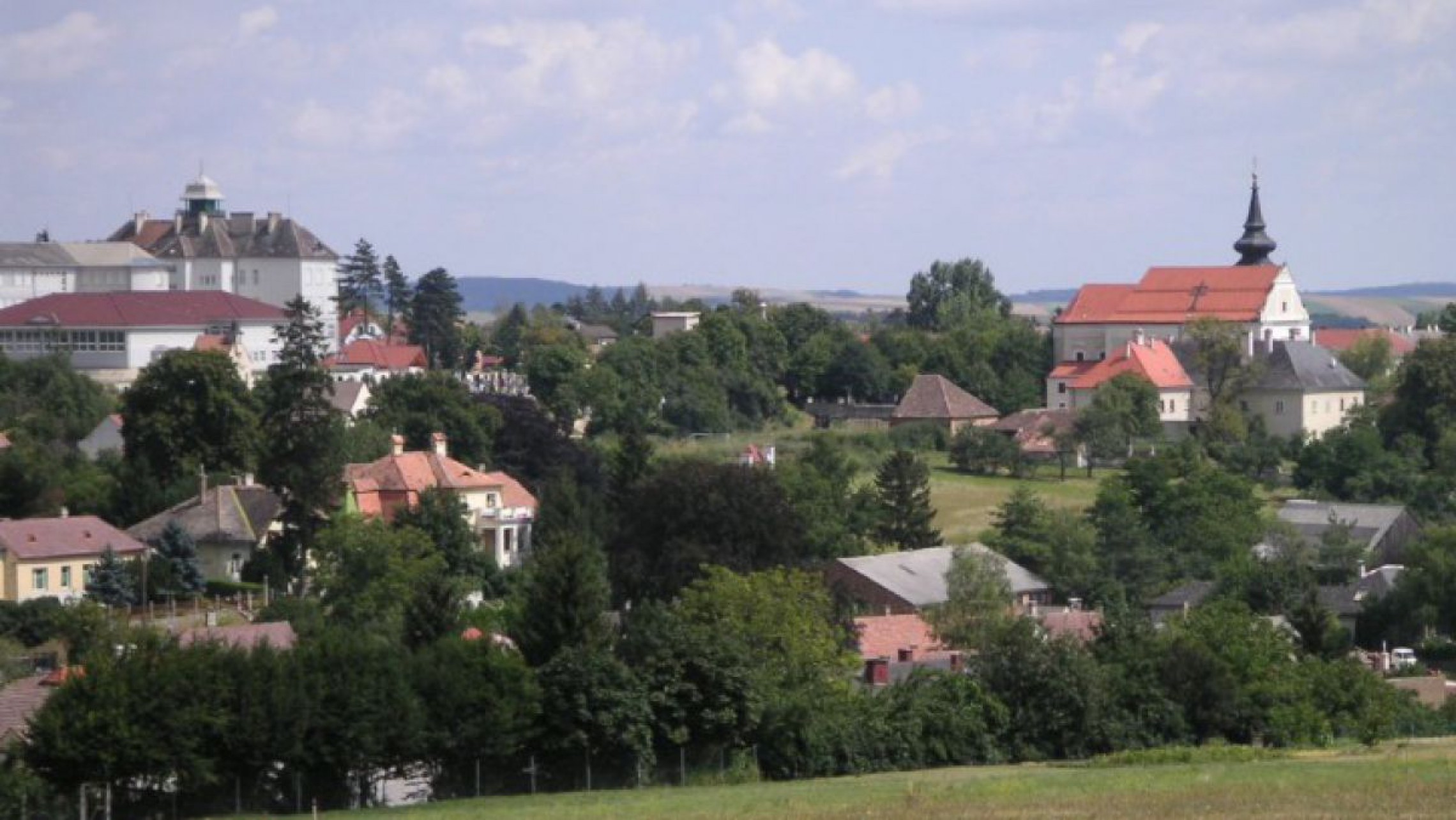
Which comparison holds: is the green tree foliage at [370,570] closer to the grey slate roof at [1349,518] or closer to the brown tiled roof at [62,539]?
the brown tiled roof at [62,539]

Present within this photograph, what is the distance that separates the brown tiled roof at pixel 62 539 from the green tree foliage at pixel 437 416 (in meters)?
16.1

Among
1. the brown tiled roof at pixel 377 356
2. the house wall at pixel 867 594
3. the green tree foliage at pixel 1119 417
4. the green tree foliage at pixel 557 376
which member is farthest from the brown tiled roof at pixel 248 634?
the brown tiled roof at pixel 377 356

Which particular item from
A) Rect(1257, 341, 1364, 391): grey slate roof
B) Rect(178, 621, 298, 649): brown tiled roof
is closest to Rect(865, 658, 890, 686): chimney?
Rect(178, 621, 298, 649): brown tiled roof

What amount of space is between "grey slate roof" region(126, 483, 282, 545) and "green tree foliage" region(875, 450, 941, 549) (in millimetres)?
17312

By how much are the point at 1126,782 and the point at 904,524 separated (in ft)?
126

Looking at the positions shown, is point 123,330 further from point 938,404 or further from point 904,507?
point 904,507

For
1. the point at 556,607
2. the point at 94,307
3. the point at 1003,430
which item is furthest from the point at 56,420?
the point at 556,607

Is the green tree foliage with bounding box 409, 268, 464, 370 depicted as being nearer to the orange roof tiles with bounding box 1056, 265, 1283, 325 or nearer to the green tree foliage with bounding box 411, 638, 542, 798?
the orange roof tiles with bounding box 1056, 265, 1283, 325

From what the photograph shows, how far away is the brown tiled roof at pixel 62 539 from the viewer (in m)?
60.3

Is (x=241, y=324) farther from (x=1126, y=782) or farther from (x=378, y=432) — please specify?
(x=1126, y=782)

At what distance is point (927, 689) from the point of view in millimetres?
44125

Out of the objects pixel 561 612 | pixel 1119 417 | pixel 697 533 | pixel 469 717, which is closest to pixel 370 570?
pixel 697 533

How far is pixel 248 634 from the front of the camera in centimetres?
5100

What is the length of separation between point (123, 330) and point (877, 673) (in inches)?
2161
